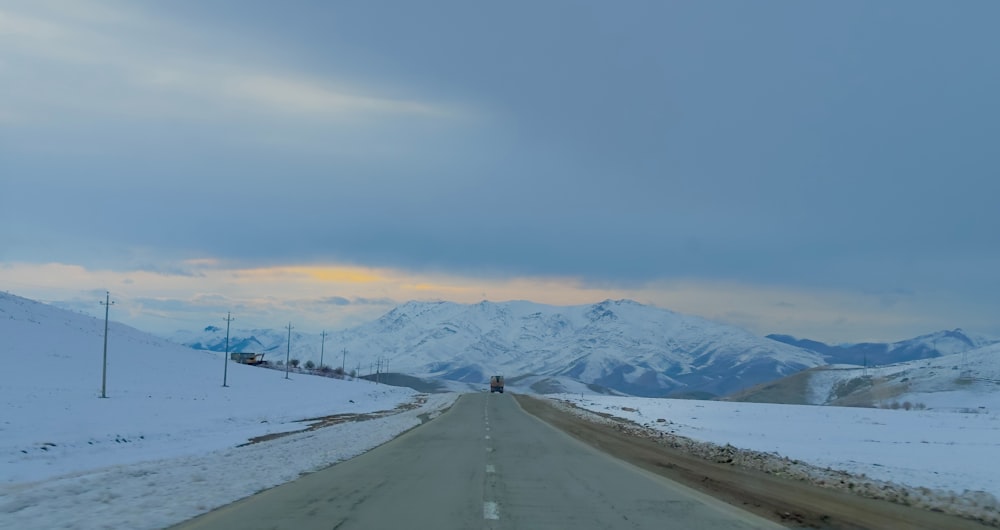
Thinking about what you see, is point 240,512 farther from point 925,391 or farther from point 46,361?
point 925,391

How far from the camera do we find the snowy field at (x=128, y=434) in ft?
43.8

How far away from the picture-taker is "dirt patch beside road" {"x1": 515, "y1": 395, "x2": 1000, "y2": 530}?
45.4ft

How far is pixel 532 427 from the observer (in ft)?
130

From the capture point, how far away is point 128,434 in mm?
30672

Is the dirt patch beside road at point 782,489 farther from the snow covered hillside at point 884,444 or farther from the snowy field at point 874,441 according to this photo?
the snowy field at point 874,441

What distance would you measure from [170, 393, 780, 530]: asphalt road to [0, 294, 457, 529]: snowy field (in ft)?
3.76

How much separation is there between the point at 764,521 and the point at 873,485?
→ 25.7ft

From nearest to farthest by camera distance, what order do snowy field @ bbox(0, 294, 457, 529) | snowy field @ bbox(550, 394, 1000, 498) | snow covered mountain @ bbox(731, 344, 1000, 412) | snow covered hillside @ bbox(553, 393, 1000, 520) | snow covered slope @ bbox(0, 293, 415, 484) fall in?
snowy field @ bbox(0, 294, 457, 529) → snow covered hillside @ bbox(553, 393, 1000, 520) → snowy field @ bbox(550, 394, 1000, 498) → snow covered slope @ bbox(0, 293, 415, 484) → snow covered mountain @ bbox(731, 344, 1000, 412)

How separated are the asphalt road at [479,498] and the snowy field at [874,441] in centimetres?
776

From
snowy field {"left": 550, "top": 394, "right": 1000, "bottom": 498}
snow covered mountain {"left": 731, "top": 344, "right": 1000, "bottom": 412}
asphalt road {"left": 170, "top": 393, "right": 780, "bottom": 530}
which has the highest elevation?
asphalt road {"left": 170, "top": 393, "right": 780, "bottom": 530}

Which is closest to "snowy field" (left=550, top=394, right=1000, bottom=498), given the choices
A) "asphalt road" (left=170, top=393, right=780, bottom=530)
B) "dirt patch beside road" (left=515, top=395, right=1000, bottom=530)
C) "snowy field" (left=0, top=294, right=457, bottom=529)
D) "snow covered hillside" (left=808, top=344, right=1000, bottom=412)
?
"dirt patch beside road" (left=515, top=395, right=1000, bottom=530)

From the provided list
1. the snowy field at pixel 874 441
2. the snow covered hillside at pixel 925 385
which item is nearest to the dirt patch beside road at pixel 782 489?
the snowy field at pixel 874 441

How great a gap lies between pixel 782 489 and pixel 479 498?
7874mm

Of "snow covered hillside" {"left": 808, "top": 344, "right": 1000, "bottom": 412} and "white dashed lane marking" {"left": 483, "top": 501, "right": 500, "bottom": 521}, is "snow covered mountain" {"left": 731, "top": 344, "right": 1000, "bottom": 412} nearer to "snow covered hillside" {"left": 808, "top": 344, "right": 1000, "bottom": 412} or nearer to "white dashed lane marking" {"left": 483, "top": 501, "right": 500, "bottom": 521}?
"snow covered hillside" {"left": 808, "top": 344, "right": 1000, "bottom": 412}
